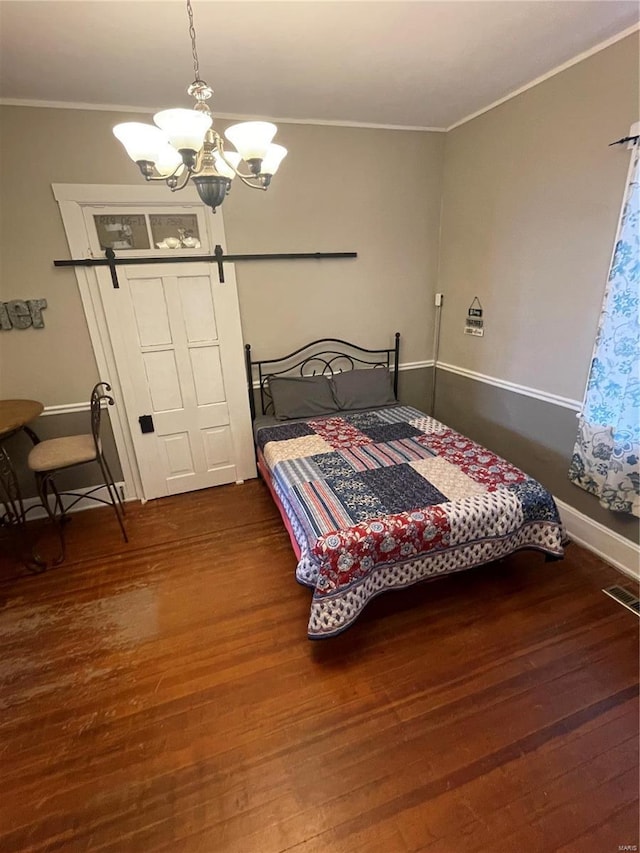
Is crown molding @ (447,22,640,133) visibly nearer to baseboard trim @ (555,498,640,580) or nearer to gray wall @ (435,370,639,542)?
gray wall @ (435,370,639,542)

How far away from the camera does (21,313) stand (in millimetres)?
2574

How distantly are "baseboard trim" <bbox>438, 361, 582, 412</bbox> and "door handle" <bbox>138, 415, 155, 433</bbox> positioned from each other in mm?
2519

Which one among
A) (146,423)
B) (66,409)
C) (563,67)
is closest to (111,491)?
(146,423)

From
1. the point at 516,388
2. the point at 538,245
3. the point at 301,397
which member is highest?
the point at 538,245

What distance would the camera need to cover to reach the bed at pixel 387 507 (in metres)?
1.77

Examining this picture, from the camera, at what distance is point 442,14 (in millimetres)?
1712

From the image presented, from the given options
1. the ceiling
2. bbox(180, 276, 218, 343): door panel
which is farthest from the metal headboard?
the ceiling

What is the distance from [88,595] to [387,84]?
11.2ft

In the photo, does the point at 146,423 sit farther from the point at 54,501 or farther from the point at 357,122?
the point at 357,122

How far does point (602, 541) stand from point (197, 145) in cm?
282

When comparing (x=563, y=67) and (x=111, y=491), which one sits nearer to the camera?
(x=563, y=67)

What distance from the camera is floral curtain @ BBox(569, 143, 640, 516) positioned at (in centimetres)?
195

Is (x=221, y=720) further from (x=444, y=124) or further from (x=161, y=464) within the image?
(x=444, y=124)

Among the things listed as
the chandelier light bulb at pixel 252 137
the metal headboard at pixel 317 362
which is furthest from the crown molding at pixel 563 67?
the chandelier light bulb at pixel 252 137
